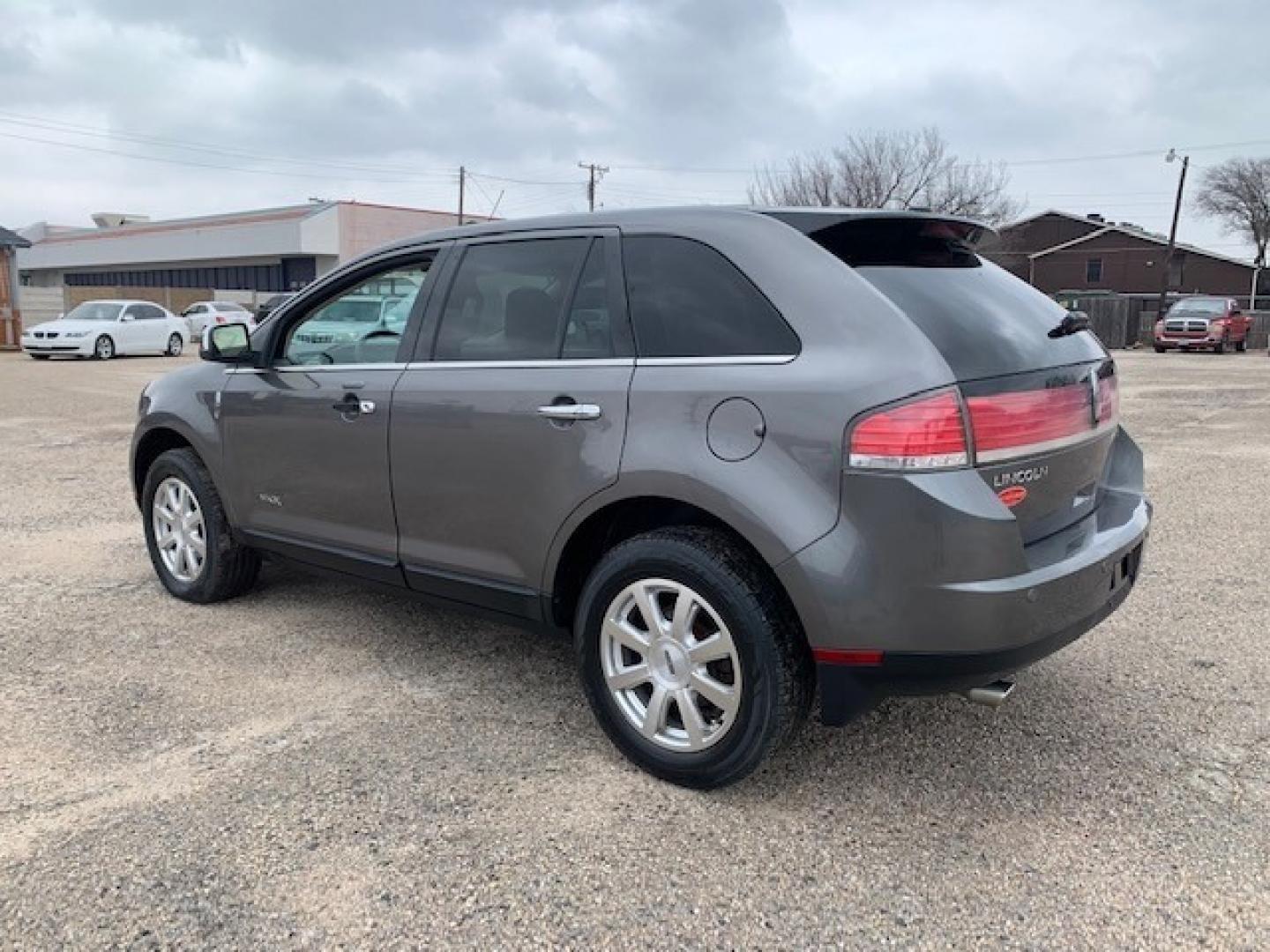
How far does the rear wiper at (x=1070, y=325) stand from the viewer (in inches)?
124

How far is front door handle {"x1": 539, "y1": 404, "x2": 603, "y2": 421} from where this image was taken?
306 centimetres

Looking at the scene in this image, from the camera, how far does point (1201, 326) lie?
96.9 ft

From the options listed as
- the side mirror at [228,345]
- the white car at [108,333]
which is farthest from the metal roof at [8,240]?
the side mirror at [228,345]

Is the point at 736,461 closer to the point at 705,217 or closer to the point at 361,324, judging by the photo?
the point at 705,217

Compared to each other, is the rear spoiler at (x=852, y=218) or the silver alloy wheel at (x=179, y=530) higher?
the rear spoiler at (x=852, y=218)

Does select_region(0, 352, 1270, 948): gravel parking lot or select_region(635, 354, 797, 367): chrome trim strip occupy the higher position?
select_region(635, 354, 797, 367): chrome trim strip

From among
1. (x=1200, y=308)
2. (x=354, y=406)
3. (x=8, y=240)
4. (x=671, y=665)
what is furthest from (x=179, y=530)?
(x=1200, y=308)

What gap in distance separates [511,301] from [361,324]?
0.83 metres

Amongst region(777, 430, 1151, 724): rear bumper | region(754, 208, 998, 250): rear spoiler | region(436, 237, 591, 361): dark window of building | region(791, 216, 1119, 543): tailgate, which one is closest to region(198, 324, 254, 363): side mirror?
region(436, 237, 591, 361): dark window of building

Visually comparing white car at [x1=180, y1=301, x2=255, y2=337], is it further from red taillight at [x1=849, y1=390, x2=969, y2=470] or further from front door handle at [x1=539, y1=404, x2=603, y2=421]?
red taillight at [x1=849, y1=390, x2=969, y2=470]

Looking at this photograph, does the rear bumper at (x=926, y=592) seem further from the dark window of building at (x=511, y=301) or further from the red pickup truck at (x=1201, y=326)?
the red pickup truck at (x=1201, y=326)

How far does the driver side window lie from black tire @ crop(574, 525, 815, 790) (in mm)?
1415

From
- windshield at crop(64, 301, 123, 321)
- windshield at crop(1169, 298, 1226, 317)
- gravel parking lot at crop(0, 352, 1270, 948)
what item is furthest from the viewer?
windshield at crop(1169, 298, 1226, 317)

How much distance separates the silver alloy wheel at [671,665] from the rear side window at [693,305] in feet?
2.32
